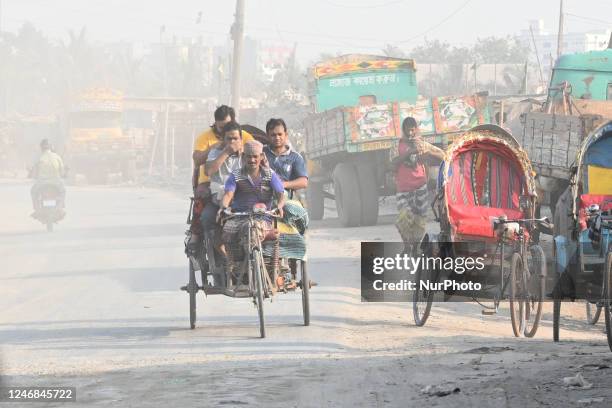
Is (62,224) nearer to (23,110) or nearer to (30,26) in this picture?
(23,110)

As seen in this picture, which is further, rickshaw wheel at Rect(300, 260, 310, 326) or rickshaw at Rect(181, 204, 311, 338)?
rickshaw wheel at Rect(300, 260, 310, 326)

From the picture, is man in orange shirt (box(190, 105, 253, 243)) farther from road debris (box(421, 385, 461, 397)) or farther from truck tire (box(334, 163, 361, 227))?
truck tire (box(334, 163, 361, 227))

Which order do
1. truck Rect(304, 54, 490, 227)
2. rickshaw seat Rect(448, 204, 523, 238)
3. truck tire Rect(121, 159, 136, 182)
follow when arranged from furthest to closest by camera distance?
truck tire Rect(121, 159, 136, 182) < truck Rect(304, 54, 490, 227) < rickshaw seat Rect(448, 204, 523, 238)

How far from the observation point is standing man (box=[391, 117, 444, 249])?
13.8 metres

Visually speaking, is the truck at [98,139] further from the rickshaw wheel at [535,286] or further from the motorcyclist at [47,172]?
the rickshaw wheel at [535,286]

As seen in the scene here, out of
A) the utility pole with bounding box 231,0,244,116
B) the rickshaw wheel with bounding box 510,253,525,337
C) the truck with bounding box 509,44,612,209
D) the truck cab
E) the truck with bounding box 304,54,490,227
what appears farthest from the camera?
the utility pole with bounding box 231,0,244,116

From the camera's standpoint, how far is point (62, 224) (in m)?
27.4

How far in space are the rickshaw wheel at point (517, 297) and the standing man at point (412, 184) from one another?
3617 mm

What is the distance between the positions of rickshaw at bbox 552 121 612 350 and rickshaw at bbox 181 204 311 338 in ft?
7.18

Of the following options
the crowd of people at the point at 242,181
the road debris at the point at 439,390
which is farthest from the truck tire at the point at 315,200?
the road debris at the point at 439,390

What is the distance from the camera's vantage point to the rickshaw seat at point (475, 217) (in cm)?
1095

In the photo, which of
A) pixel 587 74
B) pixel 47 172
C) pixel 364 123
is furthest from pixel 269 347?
pixel 47 172

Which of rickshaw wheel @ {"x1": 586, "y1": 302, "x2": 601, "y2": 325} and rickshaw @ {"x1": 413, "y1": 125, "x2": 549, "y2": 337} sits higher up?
rickshaw @ {"x1": 413, "y1": 125, "x2": 549, "y2": 337}

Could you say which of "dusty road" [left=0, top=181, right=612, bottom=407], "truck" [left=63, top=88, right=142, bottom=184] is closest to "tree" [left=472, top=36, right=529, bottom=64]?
"truck" [left=63, top=88, right=142, bottom=184]
